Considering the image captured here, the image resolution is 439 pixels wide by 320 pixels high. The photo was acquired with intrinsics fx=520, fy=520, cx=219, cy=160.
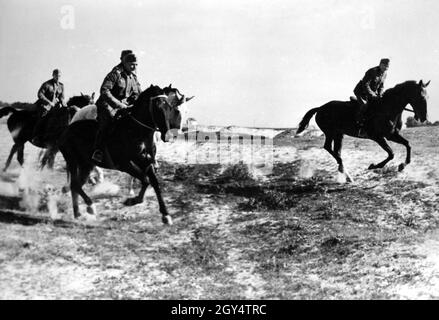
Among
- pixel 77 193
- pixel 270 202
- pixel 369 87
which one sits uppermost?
pixel 369 87

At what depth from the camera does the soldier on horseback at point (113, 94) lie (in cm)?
1149

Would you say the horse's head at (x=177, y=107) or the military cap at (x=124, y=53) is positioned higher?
the military cap at (x=124, y=53)

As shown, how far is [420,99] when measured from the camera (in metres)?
14.3

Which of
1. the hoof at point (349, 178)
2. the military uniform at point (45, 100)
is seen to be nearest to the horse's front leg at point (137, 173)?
the military uniform at point (45, 100)

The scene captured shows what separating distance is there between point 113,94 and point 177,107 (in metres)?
2.10

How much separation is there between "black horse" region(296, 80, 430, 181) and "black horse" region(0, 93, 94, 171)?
7.41 metres

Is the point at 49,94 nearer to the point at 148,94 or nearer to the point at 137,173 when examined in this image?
the point at 148,94

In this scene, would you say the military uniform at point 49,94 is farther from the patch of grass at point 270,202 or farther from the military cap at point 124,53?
the patch of grass at point 270,202

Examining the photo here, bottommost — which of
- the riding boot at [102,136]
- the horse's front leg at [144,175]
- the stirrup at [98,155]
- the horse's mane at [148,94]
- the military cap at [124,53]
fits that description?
the horse's front leg at [144,175]

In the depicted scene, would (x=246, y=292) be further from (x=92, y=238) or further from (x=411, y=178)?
(x=411, y=178)

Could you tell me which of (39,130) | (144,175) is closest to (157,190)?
(144,175)

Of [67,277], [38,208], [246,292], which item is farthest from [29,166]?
[246,292]

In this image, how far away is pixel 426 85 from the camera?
14.3 m

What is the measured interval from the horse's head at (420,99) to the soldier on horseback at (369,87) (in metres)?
1.07
